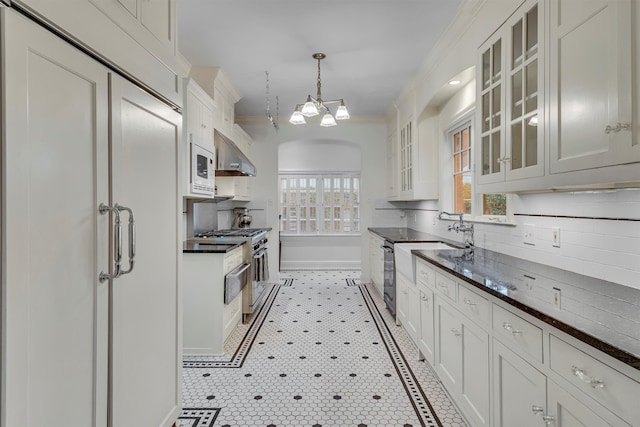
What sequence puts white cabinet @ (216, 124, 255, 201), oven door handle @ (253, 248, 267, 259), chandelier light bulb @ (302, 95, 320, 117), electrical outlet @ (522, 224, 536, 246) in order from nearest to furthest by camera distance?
electrical outlet @ (522, 224, 536, 246) → chandelier light bulb @ (302, 95, 320, 117) → oven door handle @ (253, 248, 267, 259) → white cabinet @ (216, 124, 255, 201)

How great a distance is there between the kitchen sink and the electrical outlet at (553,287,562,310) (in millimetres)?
1454

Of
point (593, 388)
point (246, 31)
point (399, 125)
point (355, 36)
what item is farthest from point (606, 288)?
point (399, 125)

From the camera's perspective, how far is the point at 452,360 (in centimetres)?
207

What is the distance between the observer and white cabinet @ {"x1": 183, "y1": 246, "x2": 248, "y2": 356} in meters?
2.92

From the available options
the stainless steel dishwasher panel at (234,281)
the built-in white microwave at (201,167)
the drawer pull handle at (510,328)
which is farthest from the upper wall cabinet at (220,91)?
the drawer pull handle at (510,328)

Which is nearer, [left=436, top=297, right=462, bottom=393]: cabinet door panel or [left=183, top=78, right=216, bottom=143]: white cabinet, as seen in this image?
[left=436, top=297, right=462, bottom=393]: cabinet door panel

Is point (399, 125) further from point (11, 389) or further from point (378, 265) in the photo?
point (11, 389)

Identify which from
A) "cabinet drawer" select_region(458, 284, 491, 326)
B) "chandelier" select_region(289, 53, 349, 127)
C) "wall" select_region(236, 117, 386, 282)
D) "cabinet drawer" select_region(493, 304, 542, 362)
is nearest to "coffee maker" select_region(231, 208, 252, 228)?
"wall" select_region(236, 117, 386, 282)

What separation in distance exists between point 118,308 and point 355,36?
2.77 metres

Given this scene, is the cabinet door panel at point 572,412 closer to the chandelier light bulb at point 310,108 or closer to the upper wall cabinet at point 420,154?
the chandelier light bulb at point 310,108

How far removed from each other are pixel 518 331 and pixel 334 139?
4.81 metres

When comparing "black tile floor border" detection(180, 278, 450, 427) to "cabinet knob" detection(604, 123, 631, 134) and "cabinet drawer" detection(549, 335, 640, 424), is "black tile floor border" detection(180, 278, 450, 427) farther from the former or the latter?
"cabinet knob" detection(604, 123, 631, 134)

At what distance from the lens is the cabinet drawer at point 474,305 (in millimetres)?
1617

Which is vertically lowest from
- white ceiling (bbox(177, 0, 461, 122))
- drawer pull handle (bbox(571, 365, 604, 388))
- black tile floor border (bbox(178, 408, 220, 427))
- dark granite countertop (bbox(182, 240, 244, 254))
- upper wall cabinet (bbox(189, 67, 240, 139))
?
black tile floor border (bbox(178, 408, 220, 427))
